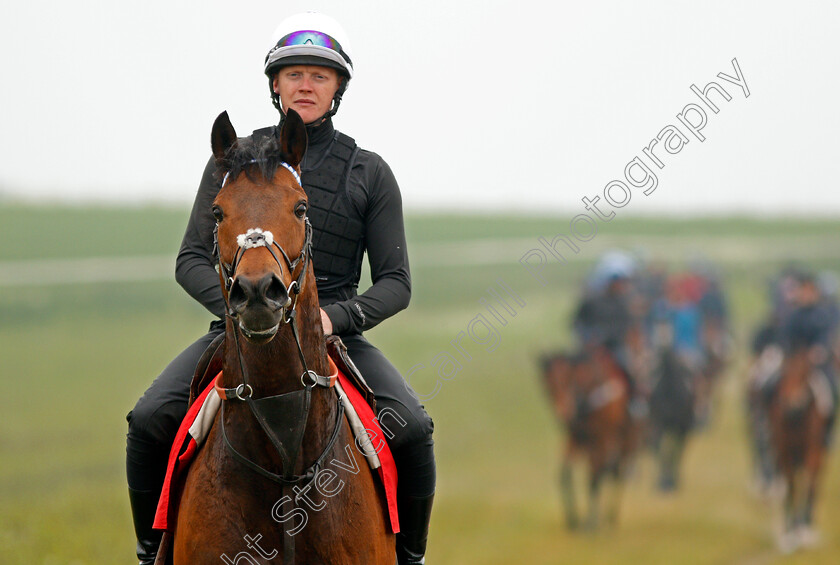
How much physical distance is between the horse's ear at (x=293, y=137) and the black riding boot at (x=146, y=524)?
168cm

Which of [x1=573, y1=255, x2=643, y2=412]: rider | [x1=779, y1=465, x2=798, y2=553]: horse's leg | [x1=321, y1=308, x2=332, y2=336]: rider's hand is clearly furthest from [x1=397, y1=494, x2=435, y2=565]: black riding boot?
[x1=779, y1=465, x2=798, y2=553]: horse's leg

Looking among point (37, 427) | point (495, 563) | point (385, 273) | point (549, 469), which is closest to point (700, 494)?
point (549, 469)

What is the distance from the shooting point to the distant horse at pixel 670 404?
54.3ft

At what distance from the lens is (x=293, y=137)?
3693mm

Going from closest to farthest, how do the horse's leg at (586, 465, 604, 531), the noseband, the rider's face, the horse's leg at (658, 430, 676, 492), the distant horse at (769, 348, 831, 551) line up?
the noseband < the rider's face < the distant horse at (769, 348, 831, 551) < the horse's leg at (586, 465, 604, 531) < the horse's leg at (658, 430, 676, 492)

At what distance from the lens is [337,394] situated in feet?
13.3

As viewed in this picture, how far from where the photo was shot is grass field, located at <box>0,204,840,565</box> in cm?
1443

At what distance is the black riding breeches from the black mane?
103cm

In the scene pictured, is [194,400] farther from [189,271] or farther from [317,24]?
[317,24]

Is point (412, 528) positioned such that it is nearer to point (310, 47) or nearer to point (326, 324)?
point (326, 324)

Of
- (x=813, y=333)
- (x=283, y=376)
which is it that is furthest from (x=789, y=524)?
(x=283, y=376)

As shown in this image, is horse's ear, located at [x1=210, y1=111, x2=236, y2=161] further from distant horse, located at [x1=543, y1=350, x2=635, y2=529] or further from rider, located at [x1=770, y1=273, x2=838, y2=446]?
rider, located at [x1=770, y1=273, x2=838, y2=446]

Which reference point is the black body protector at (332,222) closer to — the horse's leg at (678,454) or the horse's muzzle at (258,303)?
the horse's muzzle at (258,303)

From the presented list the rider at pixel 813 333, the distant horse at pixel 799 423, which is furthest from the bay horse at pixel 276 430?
the distant horse at pixel 799 423
